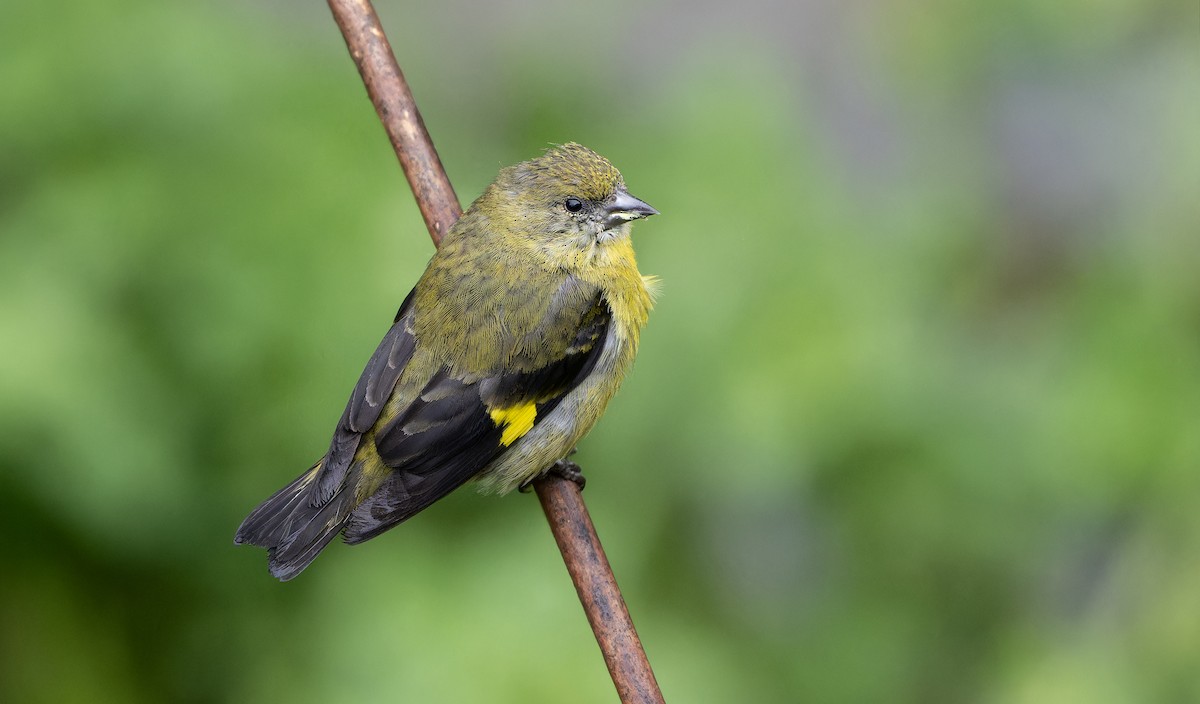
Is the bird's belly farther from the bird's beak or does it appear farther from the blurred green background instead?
the blurred green background

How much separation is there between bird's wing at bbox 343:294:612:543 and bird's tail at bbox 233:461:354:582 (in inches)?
3.1

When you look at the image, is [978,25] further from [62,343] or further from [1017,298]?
[62,343]

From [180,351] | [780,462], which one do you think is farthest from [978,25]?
[180,351]

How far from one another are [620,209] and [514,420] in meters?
0.63

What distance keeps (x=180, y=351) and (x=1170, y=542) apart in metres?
2.92

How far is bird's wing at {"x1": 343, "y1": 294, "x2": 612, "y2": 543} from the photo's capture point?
3209mm

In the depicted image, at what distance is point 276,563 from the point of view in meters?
3.16

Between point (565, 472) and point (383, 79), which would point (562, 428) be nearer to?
point (565, 472)

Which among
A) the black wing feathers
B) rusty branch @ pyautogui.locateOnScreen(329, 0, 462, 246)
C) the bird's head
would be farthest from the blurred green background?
rusty branch @ pyautogui.locateOnScreen(329, 0, 462, 246)

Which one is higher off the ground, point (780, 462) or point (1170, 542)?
point (780, 462)

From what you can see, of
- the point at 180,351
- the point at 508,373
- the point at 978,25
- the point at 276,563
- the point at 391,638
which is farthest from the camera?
the point at 978,25

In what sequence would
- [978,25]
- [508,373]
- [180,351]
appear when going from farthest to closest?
1. [978,25]
2. [180,351]
3. [508,373]

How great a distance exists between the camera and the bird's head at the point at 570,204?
141 inches

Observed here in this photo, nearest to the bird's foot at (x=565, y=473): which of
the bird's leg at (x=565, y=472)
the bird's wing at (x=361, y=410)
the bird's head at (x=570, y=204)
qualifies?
the bird's leg at (x=565, y=472)
